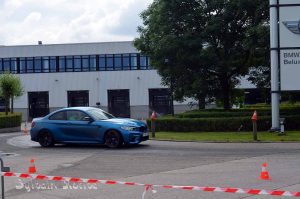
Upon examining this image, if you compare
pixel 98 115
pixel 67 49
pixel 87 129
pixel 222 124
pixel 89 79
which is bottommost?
pixel 222 124

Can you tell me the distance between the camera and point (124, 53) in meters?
61.6

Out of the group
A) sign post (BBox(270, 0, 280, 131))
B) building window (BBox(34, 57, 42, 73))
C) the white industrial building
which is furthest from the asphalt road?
building window (BBox(34, 57, 42, 73))

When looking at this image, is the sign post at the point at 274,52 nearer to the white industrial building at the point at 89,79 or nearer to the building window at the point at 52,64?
the white industrial building at the point at 89,79

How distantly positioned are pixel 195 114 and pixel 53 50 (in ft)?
121

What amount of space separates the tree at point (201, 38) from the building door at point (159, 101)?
27847mm

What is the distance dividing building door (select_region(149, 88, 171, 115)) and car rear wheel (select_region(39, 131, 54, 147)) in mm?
40430

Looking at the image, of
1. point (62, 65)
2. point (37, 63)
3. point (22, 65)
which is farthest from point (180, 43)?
point (22, 65)

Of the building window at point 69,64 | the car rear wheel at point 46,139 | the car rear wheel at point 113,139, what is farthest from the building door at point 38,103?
the car rear wheel at point 113,139

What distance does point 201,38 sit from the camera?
30.0 meters

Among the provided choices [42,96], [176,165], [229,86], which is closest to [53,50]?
[42,96]

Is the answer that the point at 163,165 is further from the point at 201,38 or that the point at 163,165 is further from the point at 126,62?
the point at 126,62

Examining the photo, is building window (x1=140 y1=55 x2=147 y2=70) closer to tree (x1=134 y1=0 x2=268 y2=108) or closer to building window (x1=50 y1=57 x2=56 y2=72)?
building window (x1=50 y1=57 x2=56 y2=72)

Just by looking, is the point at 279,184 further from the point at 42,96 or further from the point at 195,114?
the point at 42,96

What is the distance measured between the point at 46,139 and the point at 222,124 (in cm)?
999
